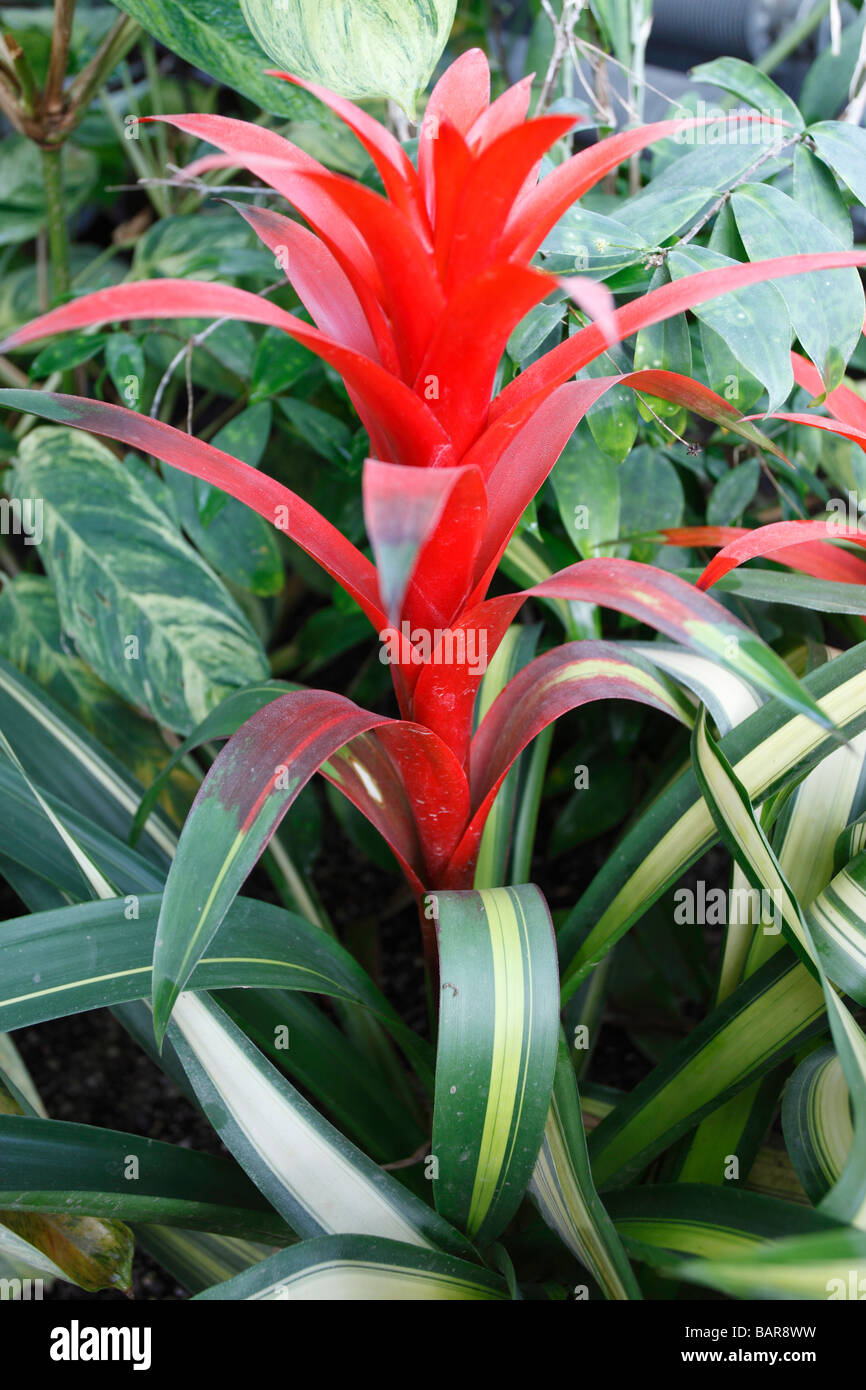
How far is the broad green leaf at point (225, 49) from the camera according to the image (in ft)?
2.72

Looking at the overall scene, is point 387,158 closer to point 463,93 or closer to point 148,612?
point 463,93

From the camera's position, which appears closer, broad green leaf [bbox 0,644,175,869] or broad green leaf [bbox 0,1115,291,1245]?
broad green leaf [bbox 0,1115,291,1245]

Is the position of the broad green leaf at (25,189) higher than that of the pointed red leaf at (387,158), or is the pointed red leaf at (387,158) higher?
the broad green leaf at (25,189)

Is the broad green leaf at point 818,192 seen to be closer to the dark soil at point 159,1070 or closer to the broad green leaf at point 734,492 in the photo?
the broad green leaf at point 734,492

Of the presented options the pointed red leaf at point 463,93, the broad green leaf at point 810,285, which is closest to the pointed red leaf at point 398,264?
the pointed red leaf at point 463,93

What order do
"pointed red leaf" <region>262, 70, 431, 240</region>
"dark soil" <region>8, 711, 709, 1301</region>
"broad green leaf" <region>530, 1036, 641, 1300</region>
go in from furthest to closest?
"dark soil" <region>8, 711, 709, 1301</region>, "broad green leaf" <region>530, 1036, 641, 1300</region>, "pointed red leaf" <region>262, 70, 431, 240</region>

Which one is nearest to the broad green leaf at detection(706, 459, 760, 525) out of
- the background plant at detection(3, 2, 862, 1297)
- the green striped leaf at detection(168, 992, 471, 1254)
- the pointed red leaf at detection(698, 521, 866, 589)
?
the background plant at detection(3, 2, 862, 1297)

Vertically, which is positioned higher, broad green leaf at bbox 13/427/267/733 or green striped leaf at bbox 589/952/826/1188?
broad green leaf at bbox 13/427/267/733

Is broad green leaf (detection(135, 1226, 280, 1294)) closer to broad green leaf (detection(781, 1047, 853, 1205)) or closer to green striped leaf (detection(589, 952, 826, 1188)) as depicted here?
green striped leaf (detection(589, 952, 826, 1188))

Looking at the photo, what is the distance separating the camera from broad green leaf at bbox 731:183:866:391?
26.9 inches

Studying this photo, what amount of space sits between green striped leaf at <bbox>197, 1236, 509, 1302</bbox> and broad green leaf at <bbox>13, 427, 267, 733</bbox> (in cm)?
52

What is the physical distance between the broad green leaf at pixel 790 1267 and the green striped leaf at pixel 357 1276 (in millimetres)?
237

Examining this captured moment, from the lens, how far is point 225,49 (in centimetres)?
84
